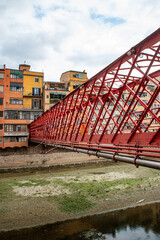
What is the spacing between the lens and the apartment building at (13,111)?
32.6 metres

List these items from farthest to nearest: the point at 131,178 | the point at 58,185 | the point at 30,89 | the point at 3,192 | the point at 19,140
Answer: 1. the point at 30,89
2. the point at 19,140
3. the point at 131,178
4. the point at 58,185
5. the point at 3,192

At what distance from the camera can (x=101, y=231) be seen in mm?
11125

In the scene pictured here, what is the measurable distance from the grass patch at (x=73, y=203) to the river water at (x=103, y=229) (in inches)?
57.3

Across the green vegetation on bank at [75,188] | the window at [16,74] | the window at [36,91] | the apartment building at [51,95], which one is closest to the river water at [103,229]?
the green vegetation on bank at [75,188]

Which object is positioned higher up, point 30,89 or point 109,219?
point 30,89

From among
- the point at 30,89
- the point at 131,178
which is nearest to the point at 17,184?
the point at 131,178

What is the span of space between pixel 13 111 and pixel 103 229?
1086 inches

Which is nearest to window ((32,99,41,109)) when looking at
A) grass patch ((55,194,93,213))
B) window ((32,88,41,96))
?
window ((32,88,41,96))

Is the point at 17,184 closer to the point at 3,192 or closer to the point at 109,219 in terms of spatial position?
the point at 3,192

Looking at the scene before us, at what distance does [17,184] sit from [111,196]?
10619mm

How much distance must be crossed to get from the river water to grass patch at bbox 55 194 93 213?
1.45 metres

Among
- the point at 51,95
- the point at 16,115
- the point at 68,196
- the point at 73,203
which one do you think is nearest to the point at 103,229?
the point at 73,203

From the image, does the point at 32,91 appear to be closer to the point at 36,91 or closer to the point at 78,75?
the point at 36,91

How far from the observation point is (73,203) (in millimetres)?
15273
